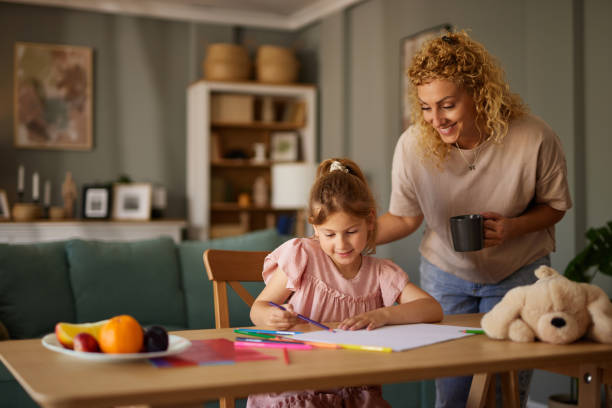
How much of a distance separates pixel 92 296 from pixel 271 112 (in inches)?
122

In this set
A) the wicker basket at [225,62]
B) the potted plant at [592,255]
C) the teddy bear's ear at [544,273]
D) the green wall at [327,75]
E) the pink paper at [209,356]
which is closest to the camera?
the pink paper at [209,356]

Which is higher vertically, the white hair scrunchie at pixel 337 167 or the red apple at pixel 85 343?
the white hair scrunchie at pixel 337 167

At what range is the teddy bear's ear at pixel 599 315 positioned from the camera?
1.23m

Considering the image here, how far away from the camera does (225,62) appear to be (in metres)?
5.64

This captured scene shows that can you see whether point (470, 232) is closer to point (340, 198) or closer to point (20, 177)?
point (340, 198)

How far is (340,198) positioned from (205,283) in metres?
1.98

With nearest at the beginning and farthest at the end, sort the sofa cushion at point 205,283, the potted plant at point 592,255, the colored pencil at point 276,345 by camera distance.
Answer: the colored pencil at point 276,345 < the potted plant at point 592,255 < the sofa cushion at point 205,283

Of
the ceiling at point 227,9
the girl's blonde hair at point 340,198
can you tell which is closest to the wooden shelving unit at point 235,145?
the ceiling at point 227,9

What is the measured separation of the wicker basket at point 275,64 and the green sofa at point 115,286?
2.60 m

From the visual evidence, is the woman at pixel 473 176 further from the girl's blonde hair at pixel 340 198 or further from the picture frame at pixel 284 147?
the picture frame at pixel 284 147

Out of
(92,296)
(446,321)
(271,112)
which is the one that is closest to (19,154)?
(271,112)

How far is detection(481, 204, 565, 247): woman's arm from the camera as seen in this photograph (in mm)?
1636

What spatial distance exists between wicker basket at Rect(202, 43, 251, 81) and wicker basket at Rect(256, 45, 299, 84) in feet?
0.55

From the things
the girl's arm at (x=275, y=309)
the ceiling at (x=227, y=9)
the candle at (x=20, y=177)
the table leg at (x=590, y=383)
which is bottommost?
the table leg at (x=590, y=383)
